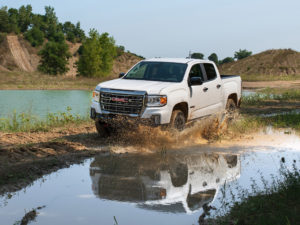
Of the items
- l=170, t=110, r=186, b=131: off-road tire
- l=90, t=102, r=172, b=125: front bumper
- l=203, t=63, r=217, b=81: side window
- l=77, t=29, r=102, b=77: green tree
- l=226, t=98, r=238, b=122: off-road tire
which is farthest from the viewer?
l=77, t=29, r=102, b=77: green tree

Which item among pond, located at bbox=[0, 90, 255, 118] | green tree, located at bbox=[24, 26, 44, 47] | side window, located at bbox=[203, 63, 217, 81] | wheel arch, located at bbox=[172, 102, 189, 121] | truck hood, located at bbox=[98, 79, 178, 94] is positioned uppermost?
green tree, located at bbox=[24, 26, 44, 47]

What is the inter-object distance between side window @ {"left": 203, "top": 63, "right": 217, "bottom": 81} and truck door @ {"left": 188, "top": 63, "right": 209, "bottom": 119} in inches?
12.4

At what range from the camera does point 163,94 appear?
414 inches

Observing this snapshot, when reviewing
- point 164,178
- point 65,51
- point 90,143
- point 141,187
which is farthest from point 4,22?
point 141,187

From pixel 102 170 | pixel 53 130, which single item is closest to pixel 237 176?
pixel 102 170

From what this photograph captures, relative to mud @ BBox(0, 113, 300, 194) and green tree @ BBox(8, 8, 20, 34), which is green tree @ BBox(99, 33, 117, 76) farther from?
mud @ BBox(0, 113, 300, 194)

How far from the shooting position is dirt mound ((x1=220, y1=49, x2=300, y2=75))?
280 feet

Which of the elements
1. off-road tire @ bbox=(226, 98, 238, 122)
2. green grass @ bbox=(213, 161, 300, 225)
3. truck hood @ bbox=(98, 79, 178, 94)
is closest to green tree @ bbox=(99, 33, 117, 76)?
off-road tire @ bbox=(226, 98, 238, 122)

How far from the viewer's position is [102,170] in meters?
8.70

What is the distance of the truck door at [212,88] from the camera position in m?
12.4

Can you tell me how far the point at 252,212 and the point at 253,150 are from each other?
17.8 feet

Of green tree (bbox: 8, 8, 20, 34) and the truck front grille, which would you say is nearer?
the truck front grille

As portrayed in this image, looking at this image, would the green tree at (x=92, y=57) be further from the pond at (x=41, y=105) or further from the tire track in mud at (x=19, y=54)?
the pond at (x=41, y=105)

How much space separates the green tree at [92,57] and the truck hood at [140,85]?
8694 cm
